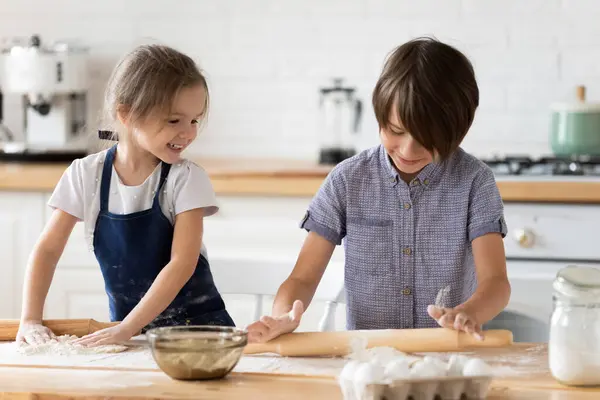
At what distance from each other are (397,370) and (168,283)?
0.62m

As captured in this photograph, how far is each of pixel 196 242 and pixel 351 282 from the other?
324mm

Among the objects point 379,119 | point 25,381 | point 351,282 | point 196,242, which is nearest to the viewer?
point 25,381

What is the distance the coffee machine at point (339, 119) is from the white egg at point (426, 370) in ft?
6.35

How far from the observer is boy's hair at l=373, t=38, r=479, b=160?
1.56m

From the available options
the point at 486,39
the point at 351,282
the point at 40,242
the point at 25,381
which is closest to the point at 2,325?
the point at 40,242

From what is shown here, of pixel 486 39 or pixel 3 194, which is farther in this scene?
pixel 486 39

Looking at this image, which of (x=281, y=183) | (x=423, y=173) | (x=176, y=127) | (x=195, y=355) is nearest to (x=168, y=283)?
(x=176, y=127)

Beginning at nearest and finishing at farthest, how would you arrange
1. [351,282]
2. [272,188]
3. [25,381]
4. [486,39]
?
[25,381] < [351,282] < [272,188] < [486,39]

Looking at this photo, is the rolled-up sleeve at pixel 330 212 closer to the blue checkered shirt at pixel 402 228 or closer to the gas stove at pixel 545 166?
the blue checkered shirt at pixel 402 228

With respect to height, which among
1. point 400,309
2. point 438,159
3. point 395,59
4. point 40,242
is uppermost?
point 395,59

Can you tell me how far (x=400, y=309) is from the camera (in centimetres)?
183

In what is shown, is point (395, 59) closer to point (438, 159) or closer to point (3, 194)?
point (438, 159)

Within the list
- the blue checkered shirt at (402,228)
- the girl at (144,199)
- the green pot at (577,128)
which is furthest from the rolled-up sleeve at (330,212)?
the green pot at (577,128)

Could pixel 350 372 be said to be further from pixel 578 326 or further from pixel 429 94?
pixel 429 94
